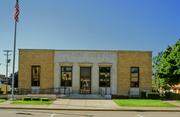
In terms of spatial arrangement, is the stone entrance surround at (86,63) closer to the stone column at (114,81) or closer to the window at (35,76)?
the stone column at (114,81)

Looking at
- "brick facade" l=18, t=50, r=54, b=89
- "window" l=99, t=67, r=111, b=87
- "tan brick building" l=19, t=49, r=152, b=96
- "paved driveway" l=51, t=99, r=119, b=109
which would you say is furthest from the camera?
"window" l=99, t=67, r=111, b=87

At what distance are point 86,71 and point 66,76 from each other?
2728 millimetres

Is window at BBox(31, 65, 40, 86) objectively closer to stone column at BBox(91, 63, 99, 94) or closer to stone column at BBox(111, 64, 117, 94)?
stone column at BBox(91, 63, 99, 94)

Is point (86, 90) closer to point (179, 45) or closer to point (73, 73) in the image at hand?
point (73, 73)

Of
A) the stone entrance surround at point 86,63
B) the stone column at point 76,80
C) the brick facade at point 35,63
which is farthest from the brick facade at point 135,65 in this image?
the brick facade at point 35,63

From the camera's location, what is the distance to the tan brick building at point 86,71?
51688mm

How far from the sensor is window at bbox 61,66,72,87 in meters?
51.8

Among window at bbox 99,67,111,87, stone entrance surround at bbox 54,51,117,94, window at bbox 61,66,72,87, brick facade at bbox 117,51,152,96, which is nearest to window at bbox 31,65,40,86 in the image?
stone entrance surround at bbox 54,51,117,94

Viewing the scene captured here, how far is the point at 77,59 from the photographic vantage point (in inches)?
2057

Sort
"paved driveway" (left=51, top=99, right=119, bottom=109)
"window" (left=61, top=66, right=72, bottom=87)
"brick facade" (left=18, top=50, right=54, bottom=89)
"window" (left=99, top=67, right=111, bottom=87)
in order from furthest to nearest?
"window" (left=99, top=67, right=111, bottom=87) < "window" (left=61, top=66, right=72, bottom=87) < "brick facade" (left=18, top=50, right=54, bottom=89) < "paved driveway" (left=51, top=99, right=119, bottom=109)

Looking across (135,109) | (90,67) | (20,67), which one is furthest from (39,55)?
(135,109)

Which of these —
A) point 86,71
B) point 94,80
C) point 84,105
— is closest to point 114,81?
point 94,80

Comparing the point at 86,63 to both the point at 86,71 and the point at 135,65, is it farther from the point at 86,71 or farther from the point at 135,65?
the point at 135,65

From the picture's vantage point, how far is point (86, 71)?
172 feet
